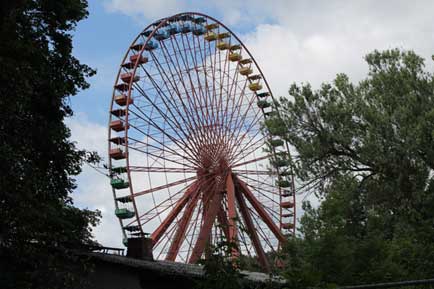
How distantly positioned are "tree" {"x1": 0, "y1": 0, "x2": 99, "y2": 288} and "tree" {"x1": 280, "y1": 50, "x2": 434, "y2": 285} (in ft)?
25.3

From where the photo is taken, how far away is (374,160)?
71.9 feet

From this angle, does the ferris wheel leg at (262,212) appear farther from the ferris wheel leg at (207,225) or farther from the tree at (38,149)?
the tree at (38,149)

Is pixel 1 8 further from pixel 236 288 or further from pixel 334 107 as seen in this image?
pixel 334 107

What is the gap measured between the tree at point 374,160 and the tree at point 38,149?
7719 millimetres

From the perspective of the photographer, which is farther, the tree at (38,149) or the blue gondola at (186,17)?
the blue gondola at (186,17)

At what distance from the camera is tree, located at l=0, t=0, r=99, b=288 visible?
1142 cm

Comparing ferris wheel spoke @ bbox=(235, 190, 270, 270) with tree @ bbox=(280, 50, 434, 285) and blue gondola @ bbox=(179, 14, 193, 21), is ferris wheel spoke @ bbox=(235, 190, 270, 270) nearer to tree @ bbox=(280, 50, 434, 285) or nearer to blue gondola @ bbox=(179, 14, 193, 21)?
tree @ bbox=(280, 50, 434, 285)

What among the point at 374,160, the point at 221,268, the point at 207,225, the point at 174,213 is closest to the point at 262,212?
the point at 207,225

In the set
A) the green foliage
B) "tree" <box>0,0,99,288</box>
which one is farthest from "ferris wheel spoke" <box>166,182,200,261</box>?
the green foliage

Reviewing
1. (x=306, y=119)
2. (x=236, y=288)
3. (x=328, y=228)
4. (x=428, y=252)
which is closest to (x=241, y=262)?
(x=236, y=288)

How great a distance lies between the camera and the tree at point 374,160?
1992 cm

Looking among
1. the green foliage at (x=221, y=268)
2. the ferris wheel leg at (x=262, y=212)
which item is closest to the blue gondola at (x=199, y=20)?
the ferris wheel leg at (x=262, y=212)

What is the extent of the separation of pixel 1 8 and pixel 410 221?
15.5 meters

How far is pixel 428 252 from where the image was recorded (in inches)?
760
